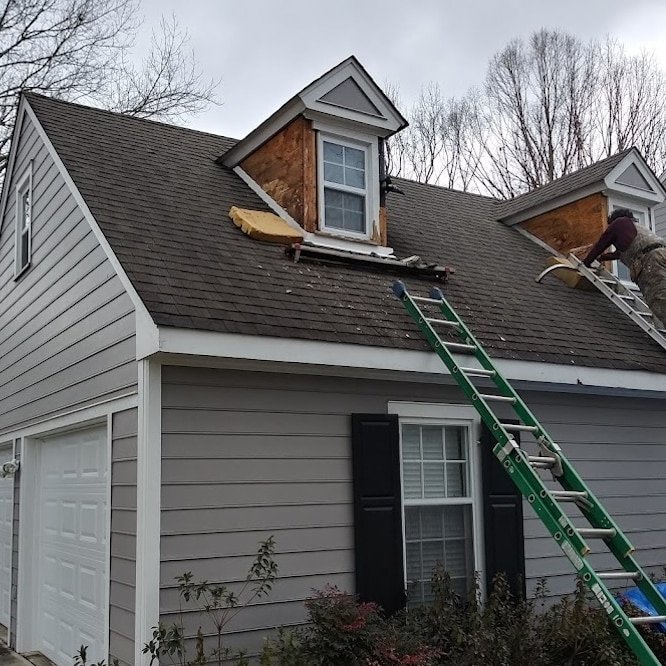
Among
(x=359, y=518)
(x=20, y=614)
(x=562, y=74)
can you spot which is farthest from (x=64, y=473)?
(x=562, y=74)

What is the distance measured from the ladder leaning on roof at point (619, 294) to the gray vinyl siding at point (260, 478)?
2806mm

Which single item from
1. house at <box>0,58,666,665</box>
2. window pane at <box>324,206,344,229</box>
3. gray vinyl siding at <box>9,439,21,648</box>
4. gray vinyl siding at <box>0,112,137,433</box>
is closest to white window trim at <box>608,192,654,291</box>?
house at <box>0,58,666,665</box>

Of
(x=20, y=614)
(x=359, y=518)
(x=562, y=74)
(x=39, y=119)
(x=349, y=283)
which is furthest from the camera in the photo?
(x=562, y=74)

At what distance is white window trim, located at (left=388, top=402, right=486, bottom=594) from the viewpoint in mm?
6469

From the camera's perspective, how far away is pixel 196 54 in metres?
18.7

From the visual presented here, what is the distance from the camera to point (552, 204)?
10773 millimetres

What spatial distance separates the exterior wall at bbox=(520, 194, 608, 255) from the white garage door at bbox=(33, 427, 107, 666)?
6777 mm

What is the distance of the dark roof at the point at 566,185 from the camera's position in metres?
10.4

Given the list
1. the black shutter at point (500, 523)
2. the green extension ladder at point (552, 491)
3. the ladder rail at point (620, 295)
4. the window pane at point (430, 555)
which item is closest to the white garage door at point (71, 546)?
the window pane at point (430, 555)

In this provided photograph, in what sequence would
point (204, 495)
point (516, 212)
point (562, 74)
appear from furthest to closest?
point (562, 74) → point (516, 212) → point (204, 495)

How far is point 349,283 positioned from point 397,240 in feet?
6.89

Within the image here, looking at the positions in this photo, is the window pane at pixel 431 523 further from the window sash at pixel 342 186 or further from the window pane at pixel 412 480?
the window sash at pixel 342 186

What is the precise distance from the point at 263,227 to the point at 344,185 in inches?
48.7

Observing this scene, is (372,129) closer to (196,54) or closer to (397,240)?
(397,240)
